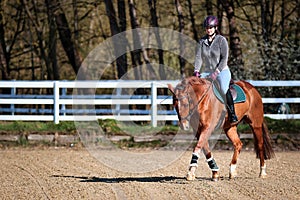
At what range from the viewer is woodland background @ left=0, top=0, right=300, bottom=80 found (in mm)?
23156

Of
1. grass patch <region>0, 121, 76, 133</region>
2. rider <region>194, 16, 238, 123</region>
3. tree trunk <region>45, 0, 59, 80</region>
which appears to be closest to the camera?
rider <region>194, 16, 238, 123</region>

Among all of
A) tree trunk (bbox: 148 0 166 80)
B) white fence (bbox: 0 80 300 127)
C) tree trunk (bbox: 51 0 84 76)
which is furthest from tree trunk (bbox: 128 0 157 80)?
tree trunk (bbox: 51 0 84 76)

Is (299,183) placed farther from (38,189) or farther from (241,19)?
(241,19)

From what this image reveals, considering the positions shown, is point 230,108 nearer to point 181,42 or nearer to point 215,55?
point 215,55

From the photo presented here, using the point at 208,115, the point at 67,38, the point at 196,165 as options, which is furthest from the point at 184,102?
the point at 67,38

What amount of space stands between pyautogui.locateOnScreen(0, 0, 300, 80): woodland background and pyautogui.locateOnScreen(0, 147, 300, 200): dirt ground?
898 cm

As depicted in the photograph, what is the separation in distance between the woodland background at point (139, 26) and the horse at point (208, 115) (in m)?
10.4

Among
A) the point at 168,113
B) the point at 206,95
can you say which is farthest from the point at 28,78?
the point at 206,95

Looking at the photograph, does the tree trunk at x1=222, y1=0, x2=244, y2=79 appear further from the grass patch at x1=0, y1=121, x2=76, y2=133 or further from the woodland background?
the grass patch at x1=0, y1=121, x2=76, y2=133

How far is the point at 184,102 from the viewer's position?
979 cm

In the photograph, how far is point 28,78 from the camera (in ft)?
106

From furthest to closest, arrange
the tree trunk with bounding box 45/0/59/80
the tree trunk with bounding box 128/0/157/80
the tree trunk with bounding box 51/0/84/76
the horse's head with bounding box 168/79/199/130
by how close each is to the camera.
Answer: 1. the tree trunk with bounding box 51/0/84/76
2. the tree trunk with bounding box 45/0/59/80
3. the tree trunk with bounding box 128/0/157/80
4. the horse's head with bounding box 168/79/199/130

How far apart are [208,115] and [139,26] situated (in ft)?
48.1

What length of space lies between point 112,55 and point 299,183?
1958 centimetres
